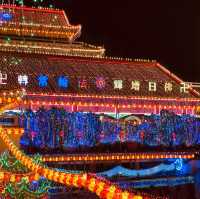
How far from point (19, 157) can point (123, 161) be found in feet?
21.9

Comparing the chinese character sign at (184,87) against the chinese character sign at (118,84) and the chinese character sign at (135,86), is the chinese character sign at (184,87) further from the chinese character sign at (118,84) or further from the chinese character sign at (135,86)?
the chinese character sign at (118,84)

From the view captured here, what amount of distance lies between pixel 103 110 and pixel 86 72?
9.23 feet

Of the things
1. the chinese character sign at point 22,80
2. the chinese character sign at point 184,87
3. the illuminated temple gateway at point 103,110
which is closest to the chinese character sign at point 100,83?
the illuminated temple gateway at point 103,110

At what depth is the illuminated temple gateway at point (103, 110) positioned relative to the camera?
53.9 feet

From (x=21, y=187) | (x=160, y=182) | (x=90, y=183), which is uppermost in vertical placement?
(x=90, y=183)

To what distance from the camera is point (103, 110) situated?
19.6 m

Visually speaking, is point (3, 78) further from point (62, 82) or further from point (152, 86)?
point (152, 86)

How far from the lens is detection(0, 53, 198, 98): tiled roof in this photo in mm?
19594

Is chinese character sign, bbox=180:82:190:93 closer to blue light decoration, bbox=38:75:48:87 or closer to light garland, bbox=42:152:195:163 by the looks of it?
light garland, bbox=42:152:195:163

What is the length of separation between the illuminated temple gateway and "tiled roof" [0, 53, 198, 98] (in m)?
0.04

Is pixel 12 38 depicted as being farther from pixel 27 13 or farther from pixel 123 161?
pixel 123 161

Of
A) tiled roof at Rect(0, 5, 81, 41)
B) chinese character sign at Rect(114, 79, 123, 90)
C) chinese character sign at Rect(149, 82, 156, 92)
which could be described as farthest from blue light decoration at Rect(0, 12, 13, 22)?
chinese character sign at Rect(149, 82, 156, 92)

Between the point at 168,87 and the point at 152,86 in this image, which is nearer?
the point at 152,86

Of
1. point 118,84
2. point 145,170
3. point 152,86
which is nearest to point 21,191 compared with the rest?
point 145,170
